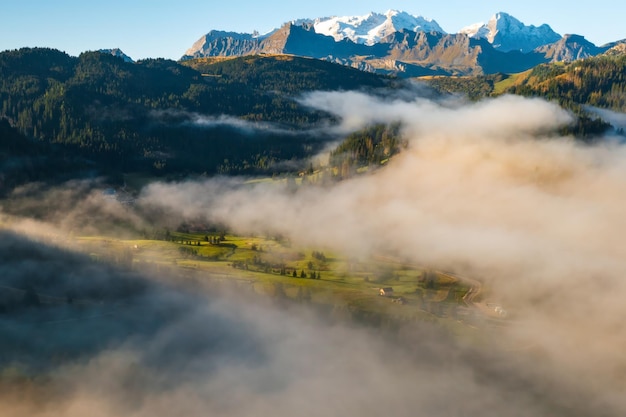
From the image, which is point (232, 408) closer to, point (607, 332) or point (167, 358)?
point (167, 358)

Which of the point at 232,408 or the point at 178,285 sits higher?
the point at 178,285

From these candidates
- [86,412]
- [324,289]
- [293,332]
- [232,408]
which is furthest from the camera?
[324,289]

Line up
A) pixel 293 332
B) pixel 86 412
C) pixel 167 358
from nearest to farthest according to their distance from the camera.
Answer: pixel 86 412 < pixel 167 358 < pixel 293 332

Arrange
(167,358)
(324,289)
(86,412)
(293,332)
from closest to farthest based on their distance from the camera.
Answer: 1. (86,412)
2. (167,358)
3. (293,332)
4. (324,289)

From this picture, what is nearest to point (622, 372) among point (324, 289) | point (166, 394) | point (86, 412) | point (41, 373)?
point (324, 289)

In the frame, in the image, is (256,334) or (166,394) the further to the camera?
(256,334)

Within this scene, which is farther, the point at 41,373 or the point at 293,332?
the point at 293,332

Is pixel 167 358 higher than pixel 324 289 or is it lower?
lower

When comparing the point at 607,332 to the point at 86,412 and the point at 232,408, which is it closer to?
the point at 232,408

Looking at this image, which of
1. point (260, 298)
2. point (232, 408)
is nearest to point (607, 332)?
point (260, 298)
